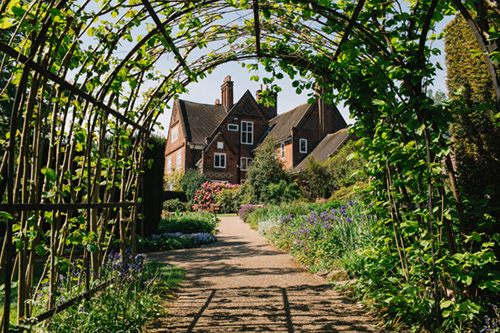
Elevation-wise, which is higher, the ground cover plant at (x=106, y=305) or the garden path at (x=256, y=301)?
the ground cover plant at (x=106, y=305)

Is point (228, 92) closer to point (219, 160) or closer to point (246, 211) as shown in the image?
point (219, 160)

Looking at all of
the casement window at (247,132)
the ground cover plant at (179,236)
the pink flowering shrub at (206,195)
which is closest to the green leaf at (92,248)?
the ground cover plant at (179,236)

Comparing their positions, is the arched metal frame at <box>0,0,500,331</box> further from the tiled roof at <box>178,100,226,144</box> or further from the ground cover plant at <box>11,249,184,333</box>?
the tiled roof at <box>178,100,226,144</box>

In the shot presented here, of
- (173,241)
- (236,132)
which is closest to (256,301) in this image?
(173,241)

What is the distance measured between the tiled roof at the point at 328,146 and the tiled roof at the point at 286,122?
102 inches

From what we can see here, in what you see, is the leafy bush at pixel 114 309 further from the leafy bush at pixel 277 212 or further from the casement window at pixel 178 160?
the casement window at pixel 178 160

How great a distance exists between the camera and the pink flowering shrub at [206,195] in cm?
2195

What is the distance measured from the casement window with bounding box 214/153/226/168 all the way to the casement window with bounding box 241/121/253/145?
2436 mm

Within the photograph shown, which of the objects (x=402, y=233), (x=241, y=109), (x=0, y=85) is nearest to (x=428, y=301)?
(x=402, y=233)

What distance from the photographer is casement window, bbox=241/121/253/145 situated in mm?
30922

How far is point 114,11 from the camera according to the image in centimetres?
284

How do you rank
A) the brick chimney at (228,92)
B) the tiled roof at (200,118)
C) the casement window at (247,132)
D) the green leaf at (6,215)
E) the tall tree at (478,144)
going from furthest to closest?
the brick chimney at (228,92)
the tiled roof at (200,118)
the casement window at (247,132)
the tall tree at (478,144)
the green leaf at (6,215)

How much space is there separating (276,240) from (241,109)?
22.8 meters

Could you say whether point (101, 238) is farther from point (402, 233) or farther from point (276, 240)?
point (276, 240)
